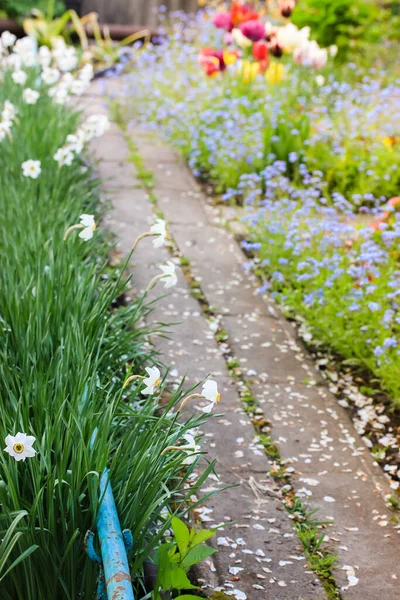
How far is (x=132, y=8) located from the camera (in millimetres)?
10250

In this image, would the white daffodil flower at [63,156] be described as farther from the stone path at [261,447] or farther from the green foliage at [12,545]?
the green foliage at [12,545]

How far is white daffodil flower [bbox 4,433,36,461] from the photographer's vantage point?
4.77ft

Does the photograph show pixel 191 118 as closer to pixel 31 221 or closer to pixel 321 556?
pixel 31 221

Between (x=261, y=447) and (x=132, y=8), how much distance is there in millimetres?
8969

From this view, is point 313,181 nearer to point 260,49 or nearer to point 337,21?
point 260,49

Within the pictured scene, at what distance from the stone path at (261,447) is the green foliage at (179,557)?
28 centimetres

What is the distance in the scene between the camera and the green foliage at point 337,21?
6.96m

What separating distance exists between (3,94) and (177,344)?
2390 millimetres

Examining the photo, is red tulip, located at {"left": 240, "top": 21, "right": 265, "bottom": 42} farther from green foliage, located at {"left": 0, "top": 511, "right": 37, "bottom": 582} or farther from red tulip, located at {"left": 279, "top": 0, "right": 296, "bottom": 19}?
green foliage, located at {"left": 0, "top": 511, "right": 37, "bottom": 582}

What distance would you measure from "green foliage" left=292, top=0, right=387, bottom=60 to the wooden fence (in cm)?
336

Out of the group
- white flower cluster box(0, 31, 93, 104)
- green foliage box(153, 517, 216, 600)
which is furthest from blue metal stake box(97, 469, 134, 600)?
white flower cluster box(0, 31, 93, 104)

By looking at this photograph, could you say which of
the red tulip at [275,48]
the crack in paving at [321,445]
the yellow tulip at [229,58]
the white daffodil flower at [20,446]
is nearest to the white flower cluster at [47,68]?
the yellow tulip at [229,58]

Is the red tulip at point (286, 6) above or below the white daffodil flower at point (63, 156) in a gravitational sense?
above

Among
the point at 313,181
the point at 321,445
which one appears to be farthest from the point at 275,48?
the point at 321,445
